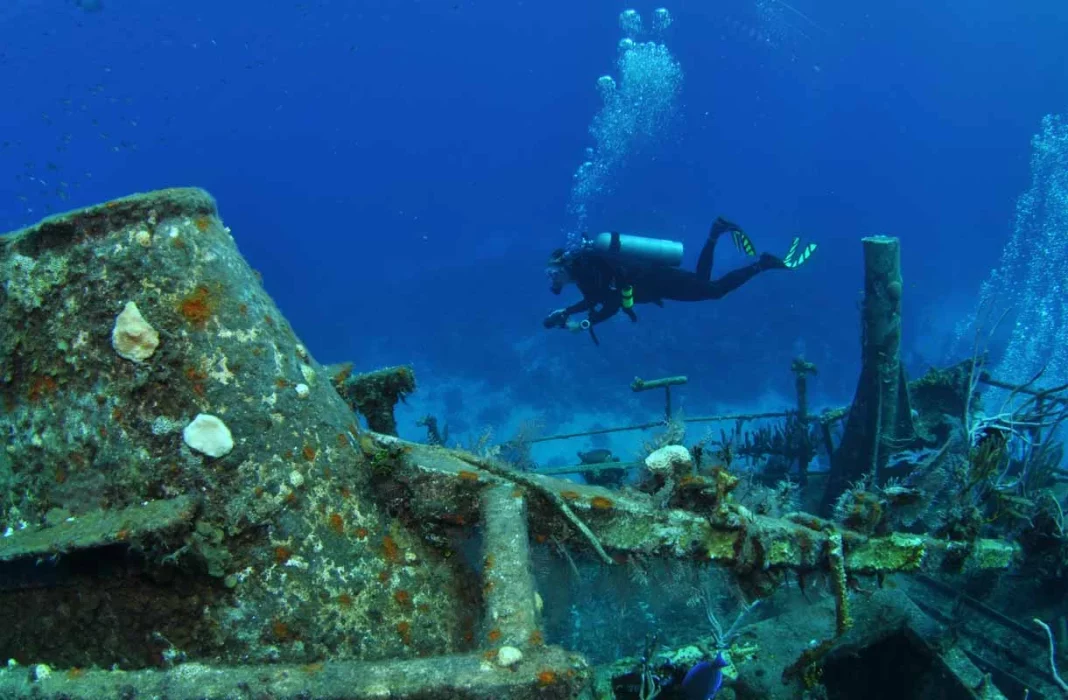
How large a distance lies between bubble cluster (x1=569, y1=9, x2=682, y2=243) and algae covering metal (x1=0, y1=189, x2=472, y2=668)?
65158 millimetres

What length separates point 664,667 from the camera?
14.6 feet

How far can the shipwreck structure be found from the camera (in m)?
2.21

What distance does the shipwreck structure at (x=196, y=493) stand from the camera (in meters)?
2.21

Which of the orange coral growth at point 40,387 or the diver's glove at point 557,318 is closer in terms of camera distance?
the orange coral growth at point 40,387

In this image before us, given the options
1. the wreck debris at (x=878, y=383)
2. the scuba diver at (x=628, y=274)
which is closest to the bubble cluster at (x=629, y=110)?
the scuba diver at (x=628, y=274)

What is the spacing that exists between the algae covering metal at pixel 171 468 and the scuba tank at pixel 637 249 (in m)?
10.3

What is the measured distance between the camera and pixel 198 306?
2.39 m

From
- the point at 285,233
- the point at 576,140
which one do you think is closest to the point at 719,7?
the point at 576,140

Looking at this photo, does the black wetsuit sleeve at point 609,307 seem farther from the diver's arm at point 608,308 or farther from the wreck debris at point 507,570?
the wreck debris at point 507,570

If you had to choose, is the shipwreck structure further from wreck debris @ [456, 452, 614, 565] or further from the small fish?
the small fish

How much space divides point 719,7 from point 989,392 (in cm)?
9182

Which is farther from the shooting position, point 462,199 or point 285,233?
point 462,199

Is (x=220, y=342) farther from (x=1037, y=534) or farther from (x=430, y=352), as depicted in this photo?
(x=430, y=352)

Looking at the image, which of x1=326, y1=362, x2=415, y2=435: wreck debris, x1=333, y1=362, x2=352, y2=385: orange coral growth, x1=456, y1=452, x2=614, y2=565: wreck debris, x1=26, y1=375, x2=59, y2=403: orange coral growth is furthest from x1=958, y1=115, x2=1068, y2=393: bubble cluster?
x1=26, y1=375, x2=59, y2=403: orange coral growth
